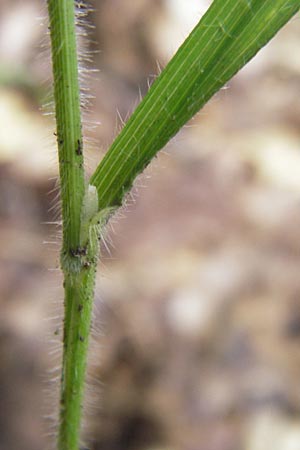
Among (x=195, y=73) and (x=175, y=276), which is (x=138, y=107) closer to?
(x=195, y=73)

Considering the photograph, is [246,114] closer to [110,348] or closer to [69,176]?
[110,348]

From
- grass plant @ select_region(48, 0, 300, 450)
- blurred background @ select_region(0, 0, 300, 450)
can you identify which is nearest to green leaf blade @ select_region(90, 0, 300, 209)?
grass plant @ select_region(48, 0, 300, 450)

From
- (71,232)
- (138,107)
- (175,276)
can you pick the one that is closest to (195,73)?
(138,107)

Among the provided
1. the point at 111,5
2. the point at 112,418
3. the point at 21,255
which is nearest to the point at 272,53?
the point at 111,5

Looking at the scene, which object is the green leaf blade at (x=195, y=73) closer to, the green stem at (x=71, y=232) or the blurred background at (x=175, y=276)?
the green stem at (x=71, y=232)

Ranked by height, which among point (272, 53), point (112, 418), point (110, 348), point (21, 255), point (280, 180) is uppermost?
point (272, 53)

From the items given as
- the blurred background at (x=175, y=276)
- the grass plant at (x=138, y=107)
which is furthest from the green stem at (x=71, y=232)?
the blurred background at (x=175, y=276)

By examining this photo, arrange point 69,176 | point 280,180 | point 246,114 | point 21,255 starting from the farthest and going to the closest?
point 246,114
point 280,180
point 21,255
point 69,176

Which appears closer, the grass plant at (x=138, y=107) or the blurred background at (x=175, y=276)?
the grass plant at (x=138, y=107)

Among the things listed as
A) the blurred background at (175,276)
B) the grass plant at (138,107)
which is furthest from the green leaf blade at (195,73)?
the blurred background at (175,276)
